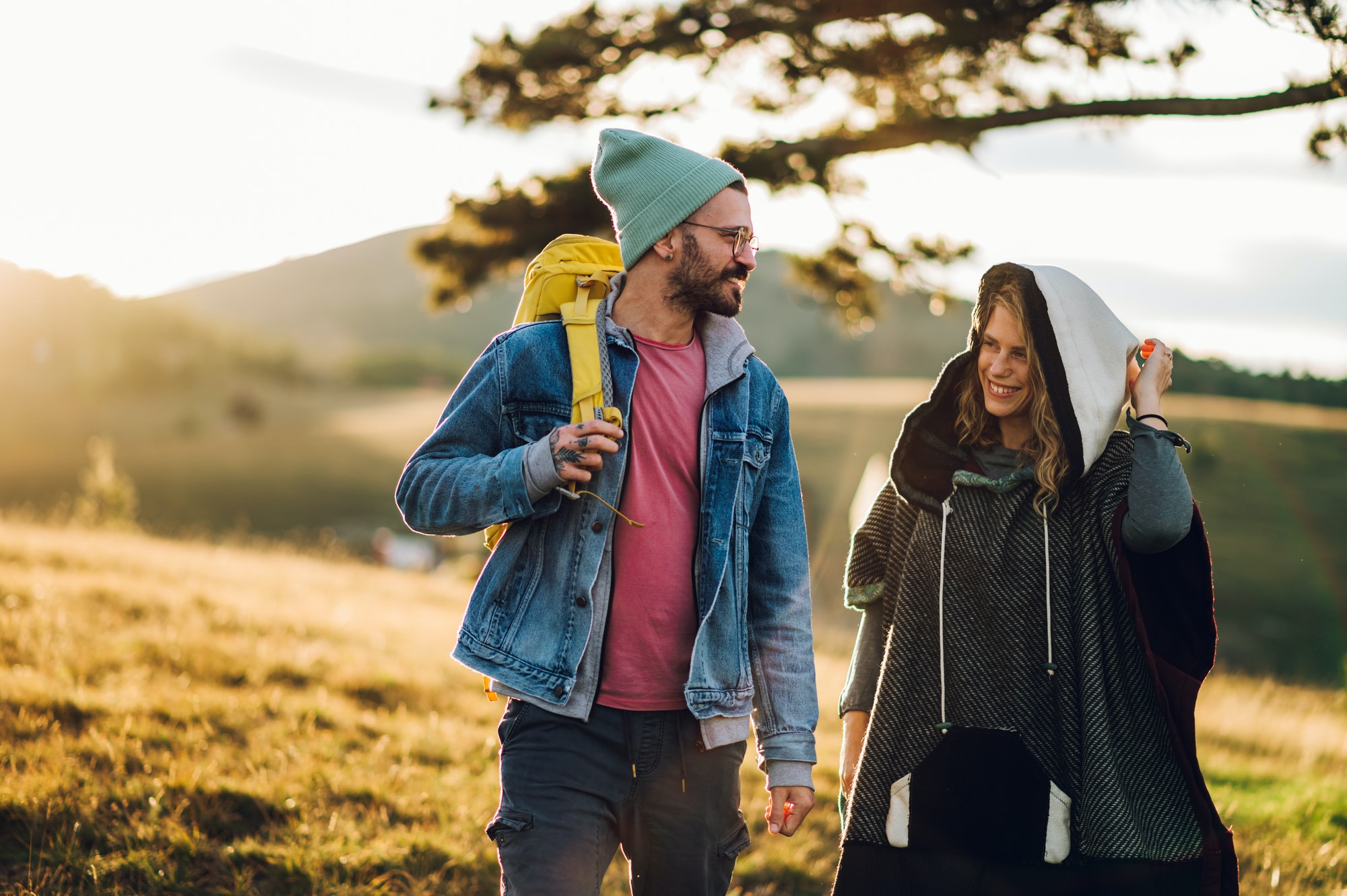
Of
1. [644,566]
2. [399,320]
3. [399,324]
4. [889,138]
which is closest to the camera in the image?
[644,566]

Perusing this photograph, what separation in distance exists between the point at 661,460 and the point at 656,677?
574 millimetres

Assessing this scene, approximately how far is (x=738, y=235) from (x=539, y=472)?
0.90 meters

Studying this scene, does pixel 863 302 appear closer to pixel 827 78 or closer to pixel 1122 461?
pixel 827 78

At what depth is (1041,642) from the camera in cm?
277

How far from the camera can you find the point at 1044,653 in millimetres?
2758

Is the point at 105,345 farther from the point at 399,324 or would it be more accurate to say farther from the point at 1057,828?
the point at 1057,828

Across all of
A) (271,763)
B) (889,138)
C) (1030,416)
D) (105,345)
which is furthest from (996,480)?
(105,345)

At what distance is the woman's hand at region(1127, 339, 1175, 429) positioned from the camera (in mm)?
2779

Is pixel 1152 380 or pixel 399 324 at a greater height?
pixel 399 324

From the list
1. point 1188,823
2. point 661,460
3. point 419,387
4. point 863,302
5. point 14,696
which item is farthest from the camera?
point 419,387

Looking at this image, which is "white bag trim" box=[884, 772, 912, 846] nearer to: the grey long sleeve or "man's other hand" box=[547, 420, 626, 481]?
the grey long sleeve

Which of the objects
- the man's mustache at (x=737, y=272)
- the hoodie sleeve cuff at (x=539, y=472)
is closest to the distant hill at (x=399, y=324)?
the man's mustache at (x=737, y=272)

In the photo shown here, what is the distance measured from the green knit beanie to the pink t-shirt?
342 mm

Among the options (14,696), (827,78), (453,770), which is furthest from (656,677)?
(827,78)
